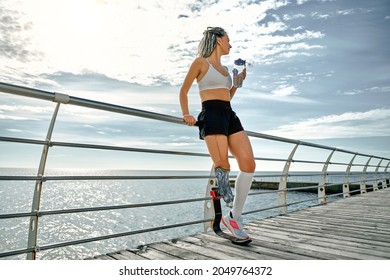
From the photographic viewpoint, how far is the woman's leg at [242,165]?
2.24 metres

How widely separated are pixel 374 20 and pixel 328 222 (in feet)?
10.1

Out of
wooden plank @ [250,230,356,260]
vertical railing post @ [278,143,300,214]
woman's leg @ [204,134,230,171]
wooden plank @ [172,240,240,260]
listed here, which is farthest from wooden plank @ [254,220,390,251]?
woman's leg @ [204,134,230,171]

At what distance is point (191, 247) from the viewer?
211 cm

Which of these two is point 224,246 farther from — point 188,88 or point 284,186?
point 284,186

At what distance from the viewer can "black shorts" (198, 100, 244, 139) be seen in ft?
6.93

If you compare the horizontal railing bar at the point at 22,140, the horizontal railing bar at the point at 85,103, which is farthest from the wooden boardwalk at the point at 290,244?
the horizontal railing bar at the point at 85,103

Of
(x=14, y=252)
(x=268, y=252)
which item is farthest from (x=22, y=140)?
(x=268, y=252)

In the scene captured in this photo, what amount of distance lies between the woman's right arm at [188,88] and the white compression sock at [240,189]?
592mm

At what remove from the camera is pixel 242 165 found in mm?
2254

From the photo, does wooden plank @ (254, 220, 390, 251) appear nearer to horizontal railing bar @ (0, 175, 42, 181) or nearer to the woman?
the woman

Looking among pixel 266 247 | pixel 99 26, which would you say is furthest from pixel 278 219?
pixel 99 26

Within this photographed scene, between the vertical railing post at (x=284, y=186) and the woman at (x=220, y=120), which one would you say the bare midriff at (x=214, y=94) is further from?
the vertical railing post at (x=284, y=186)

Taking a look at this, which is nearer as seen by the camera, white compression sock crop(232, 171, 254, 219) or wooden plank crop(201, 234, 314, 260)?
wooden plank crop(201, 234, 314, 260)
